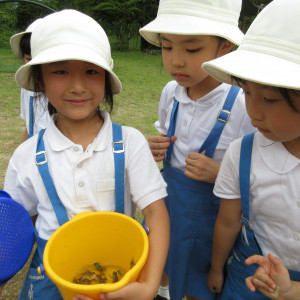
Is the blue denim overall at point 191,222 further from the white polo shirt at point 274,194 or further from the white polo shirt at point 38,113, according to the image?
the white polo shirt at point 38,113

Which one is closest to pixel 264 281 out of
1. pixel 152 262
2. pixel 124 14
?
pixel 152 262

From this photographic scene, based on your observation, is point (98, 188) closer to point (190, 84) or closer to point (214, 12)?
point (190, 84)

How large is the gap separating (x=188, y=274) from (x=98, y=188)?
0.67 metres

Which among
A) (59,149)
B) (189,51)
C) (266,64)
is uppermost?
(266,64)

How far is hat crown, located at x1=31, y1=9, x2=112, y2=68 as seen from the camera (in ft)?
3.19

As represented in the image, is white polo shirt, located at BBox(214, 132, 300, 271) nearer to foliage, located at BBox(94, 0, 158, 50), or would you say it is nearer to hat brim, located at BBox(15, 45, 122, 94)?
hat brim, located at BBox(15, 45, 122, 94)

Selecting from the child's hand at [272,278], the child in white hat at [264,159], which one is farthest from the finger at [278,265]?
the child in white hat at [264,159]

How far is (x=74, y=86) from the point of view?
1004 millimetres

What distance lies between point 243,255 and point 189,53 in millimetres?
762

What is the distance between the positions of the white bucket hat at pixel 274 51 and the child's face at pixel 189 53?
1.06ft

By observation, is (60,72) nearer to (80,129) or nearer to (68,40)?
(68,40)

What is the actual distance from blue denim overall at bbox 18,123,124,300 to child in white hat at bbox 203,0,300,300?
0.35 meters

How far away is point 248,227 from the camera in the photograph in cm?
102

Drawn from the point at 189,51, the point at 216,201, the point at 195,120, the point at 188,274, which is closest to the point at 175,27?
the point at 189,51
